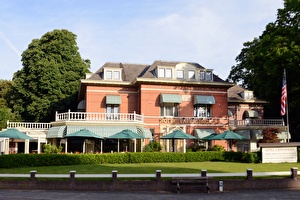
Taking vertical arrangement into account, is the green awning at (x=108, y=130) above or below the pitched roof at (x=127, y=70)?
A: below

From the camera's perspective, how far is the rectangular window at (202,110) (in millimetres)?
37719

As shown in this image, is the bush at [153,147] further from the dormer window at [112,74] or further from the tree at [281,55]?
the tree at [281,55]

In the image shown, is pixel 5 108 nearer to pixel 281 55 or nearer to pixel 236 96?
pixel 236 96

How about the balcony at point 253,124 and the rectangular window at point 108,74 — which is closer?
the rectangular window at point 108,74

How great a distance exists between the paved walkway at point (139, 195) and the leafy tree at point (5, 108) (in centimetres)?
2536

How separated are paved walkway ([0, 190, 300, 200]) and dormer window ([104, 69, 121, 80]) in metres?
21.6

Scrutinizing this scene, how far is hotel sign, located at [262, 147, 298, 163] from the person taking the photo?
1051 inches

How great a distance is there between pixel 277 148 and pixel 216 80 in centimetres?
1380

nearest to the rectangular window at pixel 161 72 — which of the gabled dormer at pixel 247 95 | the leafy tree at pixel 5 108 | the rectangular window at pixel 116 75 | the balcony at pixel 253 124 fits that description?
the rectangular window at pixel 116 75

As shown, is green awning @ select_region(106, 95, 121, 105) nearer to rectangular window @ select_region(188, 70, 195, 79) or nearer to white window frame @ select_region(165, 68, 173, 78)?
white window frame @ select_region(165, 68, 173, 78)

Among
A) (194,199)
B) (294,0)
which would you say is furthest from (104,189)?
(294,0)

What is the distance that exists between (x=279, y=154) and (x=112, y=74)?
2034cm

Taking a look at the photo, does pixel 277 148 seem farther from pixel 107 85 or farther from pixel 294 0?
pixel 107 85

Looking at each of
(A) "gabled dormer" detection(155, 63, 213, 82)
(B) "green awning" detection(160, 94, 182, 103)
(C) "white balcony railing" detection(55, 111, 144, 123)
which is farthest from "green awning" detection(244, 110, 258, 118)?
(C) "white balcony railing" detection(55, 111, 144, 123)
